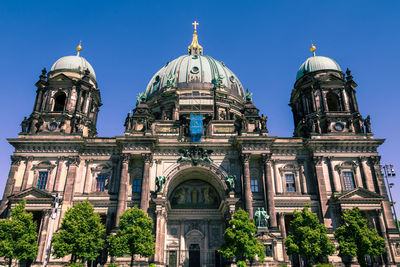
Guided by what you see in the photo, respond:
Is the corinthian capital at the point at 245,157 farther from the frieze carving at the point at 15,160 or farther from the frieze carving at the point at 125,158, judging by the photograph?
the frieze carving at the point at 15,160

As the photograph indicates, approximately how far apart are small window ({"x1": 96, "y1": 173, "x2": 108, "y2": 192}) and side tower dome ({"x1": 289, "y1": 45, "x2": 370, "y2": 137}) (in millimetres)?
27626

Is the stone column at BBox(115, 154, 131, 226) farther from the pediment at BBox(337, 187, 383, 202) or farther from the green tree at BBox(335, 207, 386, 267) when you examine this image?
the pediment at BBox(337, 187, 383, 202)

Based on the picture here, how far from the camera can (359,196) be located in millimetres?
36281

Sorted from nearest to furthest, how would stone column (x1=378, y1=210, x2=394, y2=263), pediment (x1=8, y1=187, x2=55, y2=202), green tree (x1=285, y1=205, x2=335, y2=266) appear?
1. green tree (x1=285, y1=205, x2=335, y2=266)
2. stone column (x1=378, y1=210, x2=394, y2=263)
3. pediment (x1=8, y1=187, x2=55, y2=202)

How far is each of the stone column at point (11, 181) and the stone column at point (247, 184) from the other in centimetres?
2821

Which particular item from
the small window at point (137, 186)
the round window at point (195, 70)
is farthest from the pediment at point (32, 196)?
the round window at point (195, 70)

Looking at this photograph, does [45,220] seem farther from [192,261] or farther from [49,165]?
A: [192,261]

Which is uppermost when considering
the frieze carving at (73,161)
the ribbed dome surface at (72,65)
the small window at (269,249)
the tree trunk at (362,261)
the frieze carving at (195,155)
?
the ribbed dome surface at (72,65)

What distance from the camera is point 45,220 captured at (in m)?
35.5

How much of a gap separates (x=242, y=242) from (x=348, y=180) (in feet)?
58.9

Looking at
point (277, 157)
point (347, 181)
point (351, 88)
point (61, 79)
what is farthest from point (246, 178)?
point (61, 79)

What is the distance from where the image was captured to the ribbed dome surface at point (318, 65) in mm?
46344

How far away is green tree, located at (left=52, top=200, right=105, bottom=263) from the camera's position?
99.2ft

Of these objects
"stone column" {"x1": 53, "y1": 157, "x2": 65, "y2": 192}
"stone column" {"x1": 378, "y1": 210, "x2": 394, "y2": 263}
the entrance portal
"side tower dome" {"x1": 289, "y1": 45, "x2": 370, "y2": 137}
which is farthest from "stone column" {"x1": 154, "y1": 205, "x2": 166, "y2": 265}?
"stone column" {"x1": 378, "y1": 210, "x2": 394, "y2": 263}
